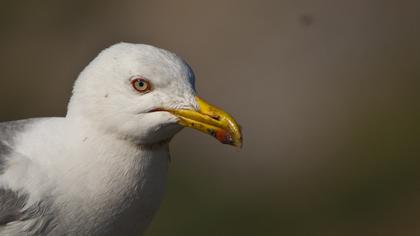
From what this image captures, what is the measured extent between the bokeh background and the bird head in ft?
14.1

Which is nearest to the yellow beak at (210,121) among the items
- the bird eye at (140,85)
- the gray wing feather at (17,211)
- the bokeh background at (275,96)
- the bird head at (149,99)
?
the bird head at (149,99)

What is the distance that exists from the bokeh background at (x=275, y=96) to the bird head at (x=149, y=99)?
430 centimetres

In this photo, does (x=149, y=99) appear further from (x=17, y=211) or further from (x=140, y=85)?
(x=17, y=211)

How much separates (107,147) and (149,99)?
31cm

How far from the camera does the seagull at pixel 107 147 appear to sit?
4.05 metres

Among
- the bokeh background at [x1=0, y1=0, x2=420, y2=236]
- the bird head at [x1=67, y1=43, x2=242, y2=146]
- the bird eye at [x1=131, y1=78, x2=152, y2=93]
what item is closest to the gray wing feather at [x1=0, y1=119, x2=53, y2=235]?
the bird head at [x1=67, y1=43, x2=242, y2=146]

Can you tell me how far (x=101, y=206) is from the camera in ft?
13.7

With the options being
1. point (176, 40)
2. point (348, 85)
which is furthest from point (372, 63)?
point (176, 40)

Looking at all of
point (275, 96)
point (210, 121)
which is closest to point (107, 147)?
point (210, 121)

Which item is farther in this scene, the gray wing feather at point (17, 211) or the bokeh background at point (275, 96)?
the bokeh background at point (275, 96)

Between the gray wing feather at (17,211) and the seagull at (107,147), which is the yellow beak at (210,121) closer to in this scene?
the seagull at (107,147)

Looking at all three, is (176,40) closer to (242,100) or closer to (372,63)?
(242,100)

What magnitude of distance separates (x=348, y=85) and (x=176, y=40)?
5.73 ft

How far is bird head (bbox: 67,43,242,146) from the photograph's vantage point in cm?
404
